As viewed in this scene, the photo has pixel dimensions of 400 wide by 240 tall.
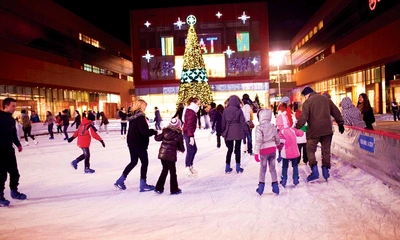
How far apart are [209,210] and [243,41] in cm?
4992

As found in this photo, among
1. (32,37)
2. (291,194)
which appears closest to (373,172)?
(291,194)

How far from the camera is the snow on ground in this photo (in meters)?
4.52

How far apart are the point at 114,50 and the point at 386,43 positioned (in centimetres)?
4438

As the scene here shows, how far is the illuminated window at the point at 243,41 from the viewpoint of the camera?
5353cm

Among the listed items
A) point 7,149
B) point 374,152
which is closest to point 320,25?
point 374,152

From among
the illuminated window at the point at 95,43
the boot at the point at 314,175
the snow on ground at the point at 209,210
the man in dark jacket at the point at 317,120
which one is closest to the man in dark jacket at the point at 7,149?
the snow on ground at the point at 209,210

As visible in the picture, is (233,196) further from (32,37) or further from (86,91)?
(86,91)

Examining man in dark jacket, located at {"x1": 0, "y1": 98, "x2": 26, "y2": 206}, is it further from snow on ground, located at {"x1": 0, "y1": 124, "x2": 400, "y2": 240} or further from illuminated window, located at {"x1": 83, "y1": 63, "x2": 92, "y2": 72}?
illuminated window, located at {"x1": 83, "y1": 63, "x2": 92, "y2": 72}

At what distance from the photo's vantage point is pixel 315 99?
23.0 ft

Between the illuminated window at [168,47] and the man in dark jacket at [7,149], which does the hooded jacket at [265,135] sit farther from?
the illuminated window at [168,47]

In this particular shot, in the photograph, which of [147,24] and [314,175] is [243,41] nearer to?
[147,24]

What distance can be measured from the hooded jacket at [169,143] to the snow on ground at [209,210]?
0.66 meters

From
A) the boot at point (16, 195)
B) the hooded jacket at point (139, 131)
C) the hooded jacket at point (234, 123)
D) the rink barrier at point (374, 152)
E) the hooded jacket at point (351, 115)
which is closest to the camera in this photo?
the rink barrier at point (374, 152)

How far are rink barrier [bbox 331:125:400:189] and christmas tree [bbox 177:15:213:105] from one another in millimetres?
20132
